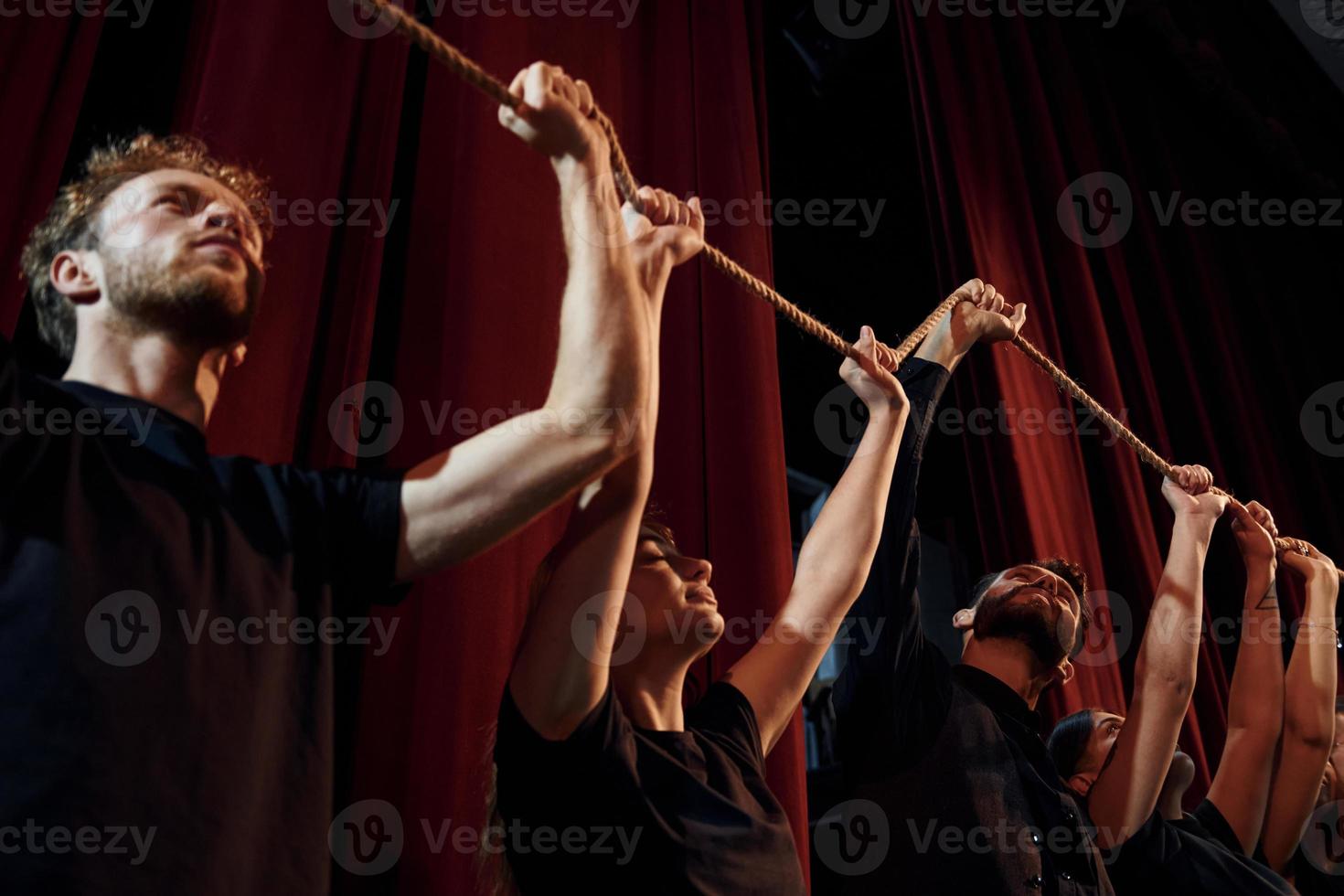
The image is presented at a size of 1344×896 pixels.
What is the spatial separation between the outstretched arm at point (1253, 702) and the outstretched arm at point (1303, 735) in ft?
0.08

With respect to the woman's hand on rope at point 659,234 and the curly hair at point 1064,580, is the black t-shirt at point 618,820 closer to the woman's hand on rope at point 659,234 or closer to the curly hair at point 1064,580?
the woman's hand on rope at point 659,234

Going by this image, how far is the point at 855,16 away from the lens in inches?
104

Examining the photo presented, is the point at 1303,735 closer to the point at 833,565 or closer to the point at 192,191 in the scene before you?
the point at 833,565

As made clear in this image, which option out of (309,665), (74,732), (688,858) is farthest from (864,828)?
(74,732)

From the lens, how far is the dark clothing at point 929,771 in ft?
3.79

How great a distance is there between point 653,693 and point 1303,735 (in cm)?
121

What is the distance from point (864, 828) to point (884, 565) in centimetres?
28

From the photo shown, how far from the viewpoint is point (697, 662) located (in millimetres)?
1472
